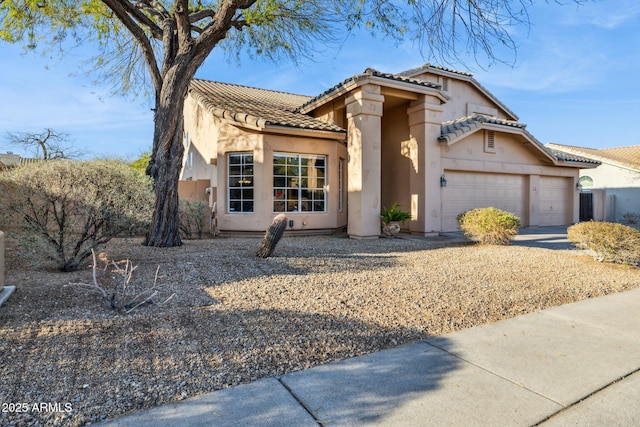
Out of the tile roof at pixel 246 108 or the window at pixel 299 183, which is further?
the window at pixel 299 183

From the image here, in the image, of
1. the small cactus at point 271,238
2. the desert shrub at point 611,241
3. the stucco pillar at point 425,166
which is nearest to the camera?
the small cactus at point 271,238

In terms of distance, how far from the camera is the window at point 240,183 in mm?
12203

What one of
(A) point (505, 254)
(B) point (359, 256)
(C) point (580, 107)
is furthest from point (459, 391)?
(C) point (580, 107)

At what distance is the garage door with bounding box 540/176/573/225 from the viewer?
58.3 feet

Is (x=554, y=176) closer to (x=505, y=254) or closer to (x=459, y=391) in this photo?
(x=505, y=254)

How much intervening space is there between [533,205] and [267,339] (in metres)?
17.0

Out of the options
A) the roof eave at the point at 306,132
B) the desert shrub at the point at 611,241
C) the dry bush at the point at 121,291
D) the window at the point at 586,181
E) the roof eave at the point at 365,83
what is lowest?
the dry bush at the point at 121,291

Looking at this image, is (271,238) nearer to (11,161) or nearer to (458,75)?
(458,75)

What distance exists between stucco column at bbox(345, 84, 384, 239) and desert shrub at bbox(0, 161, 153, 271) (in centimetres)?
689

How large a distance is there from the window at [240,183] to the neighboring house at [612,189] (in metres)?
19.8

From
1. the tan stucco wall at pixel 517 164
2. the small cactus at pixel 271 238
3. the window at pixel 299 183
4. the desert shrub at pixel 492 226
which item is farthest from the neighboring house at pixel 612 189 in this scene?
the small cactus at pixel 271 238

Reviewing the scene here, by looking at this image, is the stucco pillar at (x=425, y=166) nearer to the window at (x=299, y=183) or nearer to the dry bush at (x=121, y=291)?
the window at (x=299, y=183)

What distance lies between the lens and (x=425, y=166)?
1290 centimetres

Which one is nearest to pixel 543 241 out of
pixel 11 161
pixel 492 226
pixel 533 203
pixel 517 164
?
pixel 492 226
